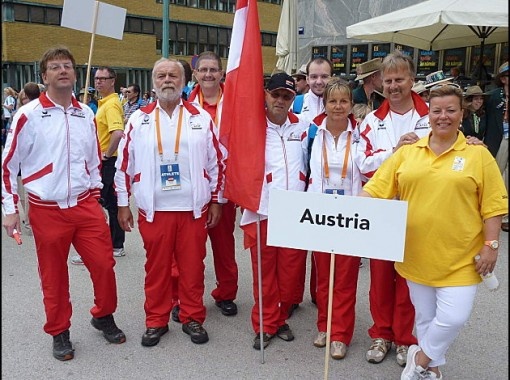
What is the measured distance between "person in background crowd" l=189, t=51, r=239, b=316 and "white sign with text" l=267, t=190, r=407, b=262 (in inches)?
51.9

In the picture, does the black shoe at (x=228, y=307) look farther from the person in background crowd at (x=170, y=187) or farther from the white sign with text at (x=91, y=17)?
the white sign with text at (x=91, y=17)

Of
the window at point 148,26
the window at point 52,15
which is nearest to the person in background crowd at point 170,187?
the window at point 52,15

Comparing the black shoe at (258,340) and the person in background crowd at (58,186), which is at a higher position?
the person in background crowd at (58,186)

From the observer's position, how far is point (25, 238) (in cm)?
661

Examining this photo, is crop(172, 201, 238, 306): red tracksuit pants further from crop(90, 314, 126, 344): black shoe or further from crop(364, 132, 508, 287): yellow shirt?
crop(364, 132, 508, 287): yellow shirt

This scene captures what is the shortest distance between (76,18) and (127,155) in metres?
2.59

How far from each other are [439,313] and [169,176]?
199cm

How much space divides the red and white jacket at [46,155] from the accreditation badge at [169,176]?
551 millimetres

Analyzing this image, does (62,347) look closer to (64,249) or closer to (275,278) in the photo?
(64,249)

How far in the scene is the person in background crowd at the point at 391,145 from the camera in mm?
3404

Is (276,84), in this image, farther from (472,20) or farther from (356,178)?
(472,20)

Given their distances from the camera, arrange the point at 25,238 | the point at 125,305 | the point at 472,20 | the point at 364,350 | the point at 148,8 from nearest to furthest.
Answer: the point at 364,350 → the point at 125,305 → the point at 25,238 → the point at 472,20 → the point at 148,8

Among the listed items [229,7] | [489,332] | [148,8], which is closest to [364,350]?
[489,332]

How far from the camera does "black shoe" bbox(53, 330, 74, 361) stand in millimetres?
3566
